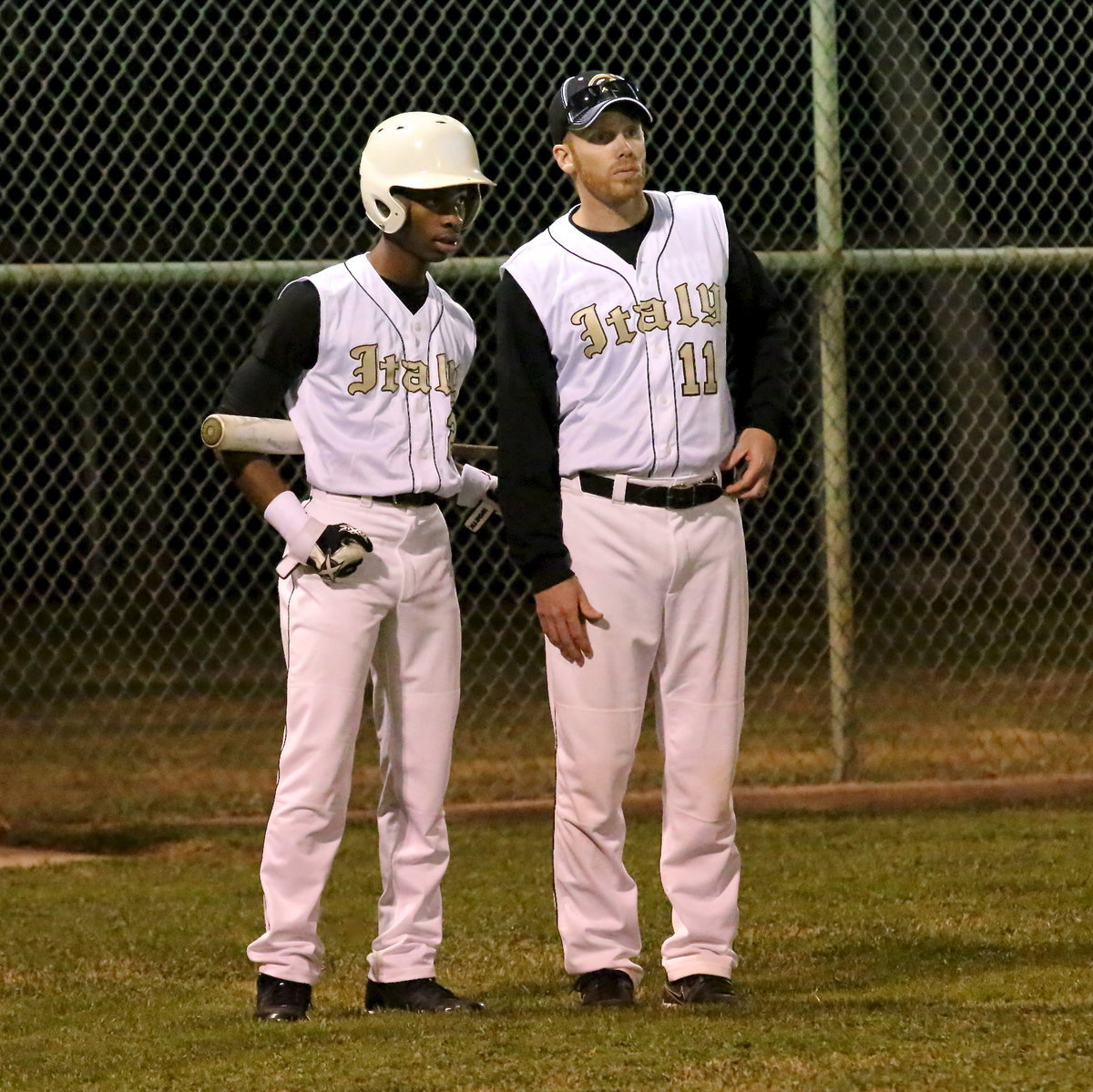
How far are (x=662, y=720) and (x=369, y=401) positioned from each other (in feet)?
2.99

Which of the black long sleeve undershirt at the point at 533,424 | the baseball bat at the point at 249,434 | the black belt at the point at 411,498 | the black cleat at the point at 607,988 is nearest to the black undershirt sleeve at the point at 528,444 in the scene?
the black long sleeve undershirt at the point at 533,424

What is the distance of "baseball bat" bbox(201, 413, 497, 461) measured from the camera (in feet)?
14.1

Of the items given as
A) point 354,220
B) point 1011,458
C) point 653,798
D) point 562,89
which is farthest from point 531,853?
point 354,220

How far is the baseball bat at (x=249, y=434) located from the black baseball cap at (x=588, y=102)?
831mm

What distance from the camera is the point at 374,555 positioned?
4.36m

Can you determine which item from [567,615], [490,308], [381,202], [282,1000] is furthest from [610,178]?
[490,308]

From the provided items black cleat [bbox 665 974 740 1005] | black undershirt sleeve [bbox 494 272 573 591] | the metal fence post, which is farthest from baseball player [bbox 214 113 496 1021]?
the metal fence post

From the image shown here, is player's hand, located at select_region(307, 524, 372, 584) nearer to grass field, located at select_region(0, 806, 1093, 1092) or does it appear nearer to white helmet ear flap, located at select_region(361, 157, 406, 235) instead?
white helmet ear flap, located at select_region(361, 157, 406, 235)

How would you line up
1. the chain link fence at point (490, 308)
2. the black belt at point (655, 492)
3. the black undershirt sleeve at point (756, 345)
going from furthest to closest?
the chain link fence at point (490, 308), the black undershirt sleeve at point (756, 345), the black belt at point (655, 492)

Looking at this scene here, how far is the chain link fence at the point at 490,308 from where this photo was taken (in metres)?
7.46

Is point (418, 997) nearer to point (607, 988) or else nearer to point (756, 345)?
point (607, 988)

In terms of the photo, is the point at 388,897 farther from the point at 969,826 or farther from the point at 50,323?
the point at 50,323

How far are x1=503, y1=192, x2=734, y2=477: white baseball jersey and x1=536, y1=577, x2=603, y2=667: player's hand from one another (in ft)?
0.86

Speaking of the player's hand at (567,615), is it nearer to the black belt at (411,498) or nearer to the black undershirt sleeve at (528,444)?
the black undershirt sleeve at (528,444)
